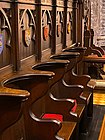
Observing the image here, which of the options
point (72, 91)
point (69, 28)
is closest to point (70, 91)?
point (72, 91)

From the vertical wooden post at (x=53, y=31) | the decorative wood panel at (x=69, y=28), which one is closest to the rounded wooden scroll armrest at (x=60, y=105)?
the vertical wooden post at (x=53, y=31)

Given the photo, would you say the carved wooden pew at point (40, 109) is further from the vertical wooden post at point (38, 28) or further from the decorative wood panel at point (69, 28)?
the decorative wood panel at point (69, 28)

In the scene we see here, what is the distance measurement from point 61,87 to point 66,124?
641mm

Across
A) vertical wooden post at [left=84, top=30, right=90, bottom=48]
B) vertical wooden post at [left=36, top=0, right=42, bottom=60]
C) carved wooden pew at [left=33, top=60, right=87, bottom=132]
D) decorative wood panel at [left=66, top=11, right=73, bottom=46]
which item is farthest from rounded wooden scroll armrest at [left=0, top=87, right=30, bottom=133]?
vertical wooden post at [left=84, top=30, right=90, bottom=48]

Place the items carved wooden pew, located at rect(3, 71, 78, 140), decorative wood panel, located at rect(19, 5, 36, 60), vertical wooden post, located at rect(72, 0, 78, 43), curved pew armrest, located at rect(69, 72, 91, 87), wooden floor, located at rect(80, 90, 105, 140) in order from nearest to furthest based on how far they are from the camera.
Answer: carved wooden pew, located at rect(3, 71, 78, 140) → decorative wood panel, located at rect(19, 5, 36, 60) → wooden floor, located at rect(80, 90, 105, 140) → curved pew armrest, located at rect(69, 72, 91, 87) → vertical wooden post, located at rect(72, 0, 78, 43)

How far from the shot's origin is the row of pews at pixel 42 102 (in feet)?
5.73

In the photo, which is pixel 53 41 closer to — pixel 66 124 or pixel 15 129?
pixel 66 124

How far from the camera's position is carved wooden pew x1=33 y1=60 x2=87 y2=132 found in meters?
2.85

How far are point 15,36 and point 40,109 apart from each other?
826 millimetres

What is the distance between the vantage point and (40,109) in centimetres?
305

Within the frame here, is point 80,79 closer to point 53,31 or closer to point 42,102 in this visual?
point 53,31

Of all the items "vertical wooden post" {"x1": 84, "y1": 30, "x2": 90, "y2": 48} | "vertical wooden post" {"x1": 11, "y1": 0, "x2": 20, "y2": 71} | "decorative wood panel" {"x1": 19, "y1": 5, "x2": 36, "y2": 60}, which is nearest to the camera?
"vertical wooden post" {"x1": 11, "y1": 0, "x2": 20, "y2": 71}

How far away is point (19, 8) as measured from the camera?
8.84 ft

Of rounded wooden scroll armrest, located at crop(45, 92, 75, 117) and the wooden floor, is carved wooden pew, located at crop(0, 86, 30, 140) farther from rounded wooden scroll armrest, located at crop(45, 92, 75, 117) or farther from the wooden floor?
the wooden floor
